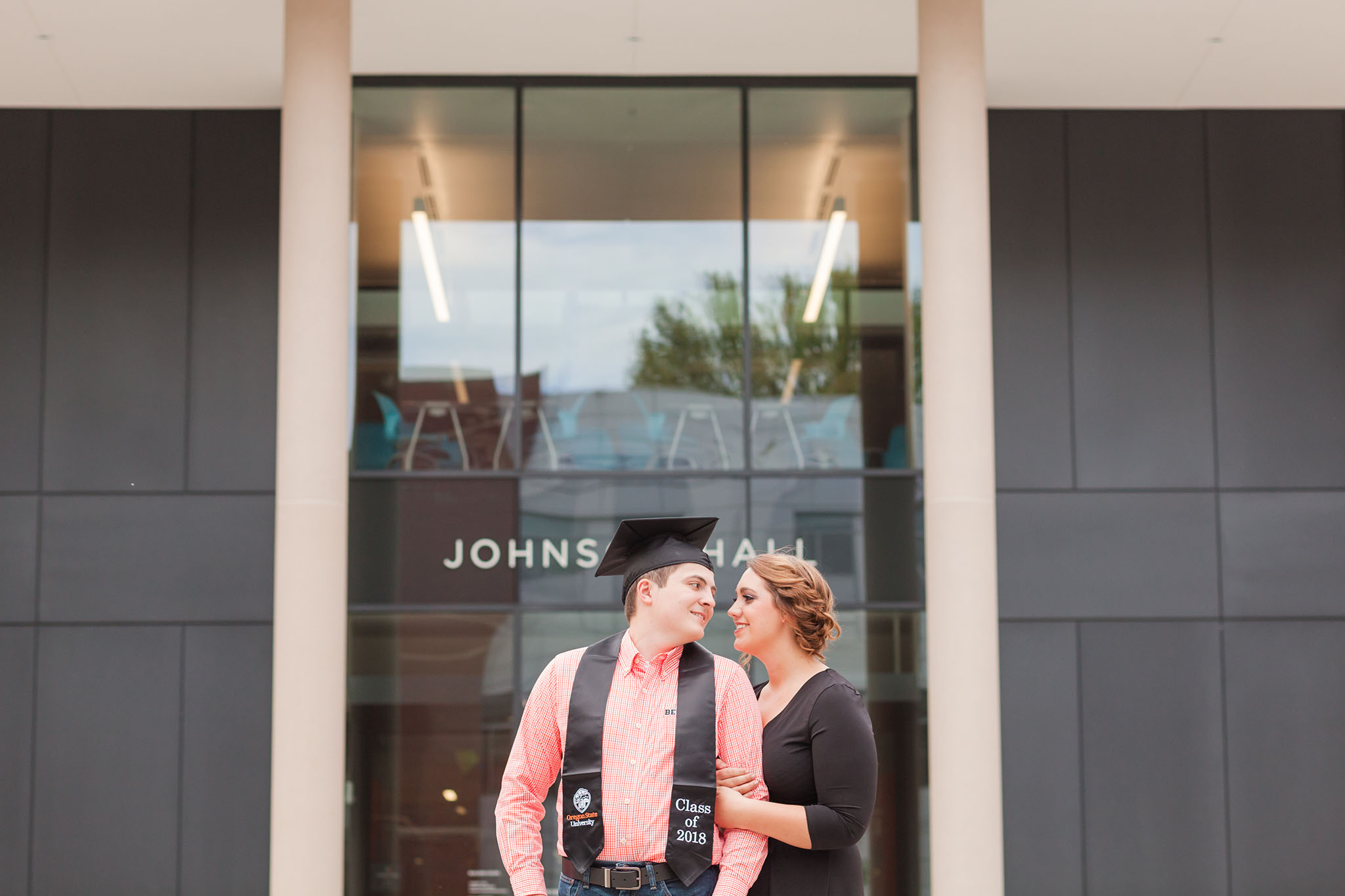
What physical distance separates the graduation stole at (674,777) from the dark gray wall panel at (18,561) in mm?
8165

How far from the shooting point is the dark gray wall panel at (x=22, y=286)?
10.5 meters

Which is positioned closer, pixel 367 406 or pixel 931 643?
pixel 931 643

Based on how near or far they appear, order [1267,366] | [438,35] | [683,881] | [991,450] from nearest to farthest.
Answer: [683,881]
[991,450]
[438,35]
[1267,366]

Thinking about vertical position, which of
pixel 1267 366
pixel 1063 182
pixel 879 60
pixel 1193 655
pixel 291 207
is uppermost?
pixel 879 60

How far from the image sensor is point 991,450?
28.8ft

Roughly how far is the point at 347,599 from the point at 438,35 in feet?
14.7

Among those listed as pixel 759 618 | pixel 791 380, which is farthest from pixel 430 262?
pixel 759 618

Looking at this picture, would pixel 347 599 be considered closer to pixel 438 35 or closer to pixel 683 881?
pixel 438 35

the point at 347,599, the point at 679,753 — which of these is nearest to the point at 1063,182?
the point at 347,599

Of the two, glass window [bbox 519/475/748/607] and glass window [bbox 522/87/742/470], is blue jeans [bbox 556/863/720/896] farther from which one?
glass window [bbox 522/87/742/470]

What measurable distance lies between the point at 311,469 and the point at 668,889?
571 cm

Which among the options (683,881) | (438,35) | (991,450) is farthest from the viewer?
(438,35)

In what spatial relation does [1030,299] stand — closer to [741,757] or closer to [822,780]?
[822,780]

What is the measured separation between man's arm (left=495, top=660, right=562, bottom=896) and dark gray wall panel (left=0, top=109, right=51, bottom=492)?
8.23 meters
